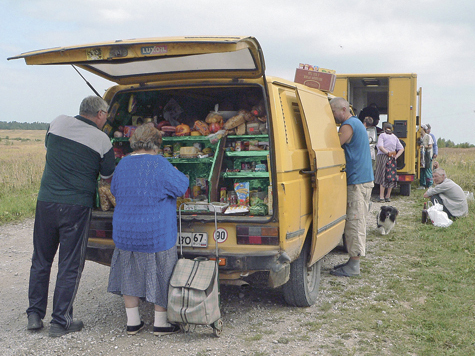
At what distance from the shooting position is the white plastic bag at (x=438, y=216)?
8.16 m

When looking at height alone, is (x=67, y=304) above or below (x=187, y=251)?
below

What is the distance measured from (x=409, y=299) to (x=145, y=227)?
9.17 feet

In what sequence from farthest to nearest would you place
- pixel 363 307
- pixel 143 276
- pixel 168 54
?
pixel 363 307, pixel 143 276, pixel 168 54

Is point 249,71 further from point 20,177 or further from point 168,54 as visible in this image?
point 20,177

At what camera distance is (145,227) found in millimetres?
3791

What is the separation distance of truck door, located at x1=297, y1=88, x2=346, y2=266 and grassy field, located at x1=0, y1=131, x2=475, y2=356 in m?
0.60

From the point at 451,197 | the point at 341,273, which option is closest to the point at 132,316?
the point at 341,273

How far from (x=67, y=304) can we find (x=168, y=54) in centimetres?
225

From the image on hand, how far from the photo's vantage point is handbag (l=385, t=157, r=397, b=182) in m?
11.4

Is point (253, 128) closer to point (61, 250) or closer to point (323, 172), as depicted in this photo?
point (323, 172)

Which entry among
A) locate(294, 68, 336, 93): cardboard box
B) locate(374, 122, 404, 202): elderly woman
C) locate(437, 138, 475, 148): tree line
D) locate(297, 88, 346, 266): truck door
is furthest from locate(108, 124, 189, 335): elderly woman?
locate(437, 138, 475, 148): tree line

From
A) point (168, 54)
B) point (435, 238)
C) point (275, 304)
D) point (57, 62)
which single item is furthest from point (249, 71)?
point (435, 238)

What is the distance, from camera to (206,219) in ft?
13.2

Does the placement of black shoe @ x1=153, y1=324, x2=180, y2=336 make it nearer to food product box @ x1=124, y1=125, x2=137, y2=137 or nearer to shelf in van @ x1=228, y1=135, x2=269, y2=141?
shelf in van @ x1=228, y1=135, x2=269, y2=141
